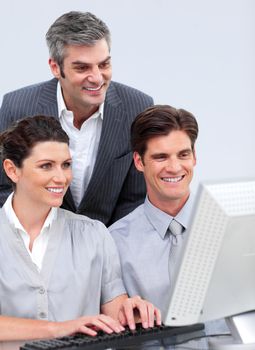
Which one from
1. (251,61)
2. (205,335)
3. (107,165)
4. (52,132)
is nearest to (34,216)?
(52,132)

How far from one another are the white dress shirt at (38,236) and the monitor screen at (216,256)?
0.70m

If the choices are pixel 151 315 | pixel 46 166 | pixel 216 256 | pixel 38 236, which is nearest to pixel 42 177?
pixel 46 166

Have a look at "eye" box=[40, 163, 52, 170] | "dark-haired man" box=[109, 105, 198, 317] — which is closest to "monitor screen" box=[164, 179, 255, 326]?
"dark-haired man" box=[109, 105, 198, 317]

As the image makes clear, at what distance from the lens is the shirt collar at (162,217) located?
2.82m

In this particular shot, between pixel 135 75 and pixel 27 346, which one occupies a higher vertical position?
pixel 135 75

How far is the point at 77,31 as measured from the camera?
2.95 m

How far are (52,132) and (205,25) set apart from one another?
2.62 meters

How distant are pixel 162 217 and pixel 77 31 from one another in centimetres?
68

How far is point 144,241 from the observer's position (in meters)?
2.84

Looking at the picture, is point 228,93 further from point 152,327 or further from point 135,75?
point 152,327

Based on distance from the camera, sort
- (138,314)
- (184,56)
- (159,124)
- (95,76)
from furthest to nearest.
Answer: (184,56) < (95,76) < (159,124) < (138,314)

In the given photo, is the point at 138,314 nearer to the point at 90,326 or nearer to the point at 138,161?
the point at 90,326

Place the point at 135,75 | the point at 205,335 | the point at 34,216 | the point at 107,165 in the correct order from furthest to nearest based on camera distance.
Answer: the point at 135,75 < the point at 107,165 < the point at 34,216 < the point at 205,335

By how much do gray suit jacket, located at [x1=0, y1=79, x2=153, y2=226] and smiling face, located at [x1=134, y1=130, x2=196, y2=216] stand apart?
30cm
